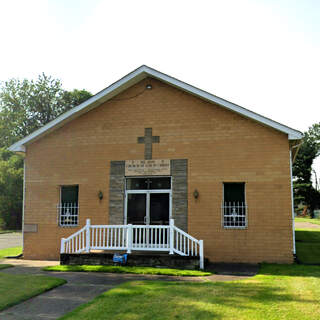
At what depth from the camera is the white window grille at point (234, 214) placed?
13734 mm

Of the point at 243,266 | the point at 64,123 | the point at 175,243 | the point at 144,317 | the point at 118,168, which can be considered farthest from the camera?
the point at 64,123

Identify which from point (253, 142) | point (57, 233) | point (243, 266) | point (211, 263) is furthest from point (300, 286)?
point (57, 233)

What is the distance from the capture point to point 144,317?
22.4ft

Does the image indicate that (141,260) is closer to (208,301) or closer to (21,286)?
(21,286)

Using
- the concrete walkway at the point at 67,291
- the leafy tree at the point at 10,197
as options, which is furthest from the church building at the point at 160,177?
the leafy tree at the point at 10,197

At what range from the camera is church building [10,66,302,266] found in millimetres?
13477

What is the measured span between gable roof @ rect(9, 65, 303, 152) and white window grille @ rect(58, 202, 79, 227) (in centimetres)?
301

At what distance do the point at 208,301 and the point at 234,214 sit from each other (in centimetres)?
639

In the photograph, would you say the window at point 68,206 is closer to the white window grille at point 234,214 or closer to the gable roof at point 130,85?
the gable roof at point 130,85

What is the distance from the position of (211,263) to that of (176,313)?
6.58m

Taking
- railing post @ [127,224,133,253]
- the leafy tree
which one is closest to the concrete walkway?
railing post @ [127,224,133,253]

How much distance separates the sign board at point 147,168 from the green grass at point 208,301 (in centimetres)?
552

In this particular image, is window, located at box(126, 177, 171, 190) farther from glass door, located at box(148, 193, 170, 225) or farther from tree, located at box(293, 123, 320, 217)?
tree, located at box(293, 123, 320, 217)

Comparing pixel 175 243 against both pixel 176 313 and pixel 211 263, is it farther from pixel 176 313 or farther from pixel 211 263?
pixel 176 313
